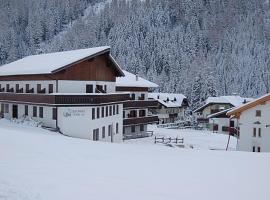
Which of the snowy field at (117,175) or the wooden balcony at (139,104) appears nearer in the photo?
the snowy field at (117,175)

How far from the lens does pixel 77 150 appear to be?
19094 mm

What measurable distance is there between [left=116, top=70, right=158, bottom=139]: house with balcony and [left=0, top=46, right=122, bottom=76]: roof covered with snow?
1202 centimetres

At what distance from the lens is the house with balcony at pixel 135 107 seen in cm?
5147

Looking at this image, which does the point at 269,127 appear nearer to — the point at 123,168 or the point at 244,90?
the point at 123,168

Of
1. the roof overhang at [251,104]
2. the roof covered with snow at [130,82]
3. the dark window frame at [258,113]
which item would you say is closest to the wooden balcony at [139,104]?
the roof covered with snow at [130,82]

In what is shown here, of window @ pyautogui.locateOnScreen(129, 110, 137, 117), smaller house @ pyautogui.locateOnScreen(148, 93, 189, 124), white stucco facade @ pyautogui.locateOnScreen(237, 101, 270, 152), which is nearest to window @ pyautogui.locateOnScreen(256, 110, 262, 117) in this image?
white stucco facade @ pyautogui.locateOnScreen(237, 101, 270, 152)

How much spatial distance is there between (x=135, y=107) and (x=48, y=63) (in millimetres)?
18936

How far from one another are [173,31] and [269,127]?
Answer: 165m

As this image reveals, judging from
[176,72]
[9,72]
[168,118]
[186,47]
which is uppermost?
[186,47]

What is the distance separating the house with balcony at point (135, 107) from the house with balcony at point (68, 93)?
7609mm

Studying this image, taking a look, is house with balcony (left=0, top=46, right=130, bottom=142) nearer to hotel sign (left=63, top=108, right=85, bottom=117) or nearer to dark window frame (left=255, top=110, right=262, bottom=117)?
hotel sign (left=63, top=108, right=85, bottom=117)

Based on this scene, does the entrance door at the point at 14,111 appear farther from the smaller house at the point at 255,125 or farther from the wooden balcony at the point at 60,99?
Answer: the smaller house at the point at 255,125

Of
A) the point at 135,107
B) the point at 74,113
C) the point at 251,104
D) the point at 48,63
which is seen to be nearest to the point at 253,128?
the point at 251,104

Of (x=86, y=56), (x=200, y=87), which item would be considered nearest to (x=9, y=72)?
(x=86, y=56)
